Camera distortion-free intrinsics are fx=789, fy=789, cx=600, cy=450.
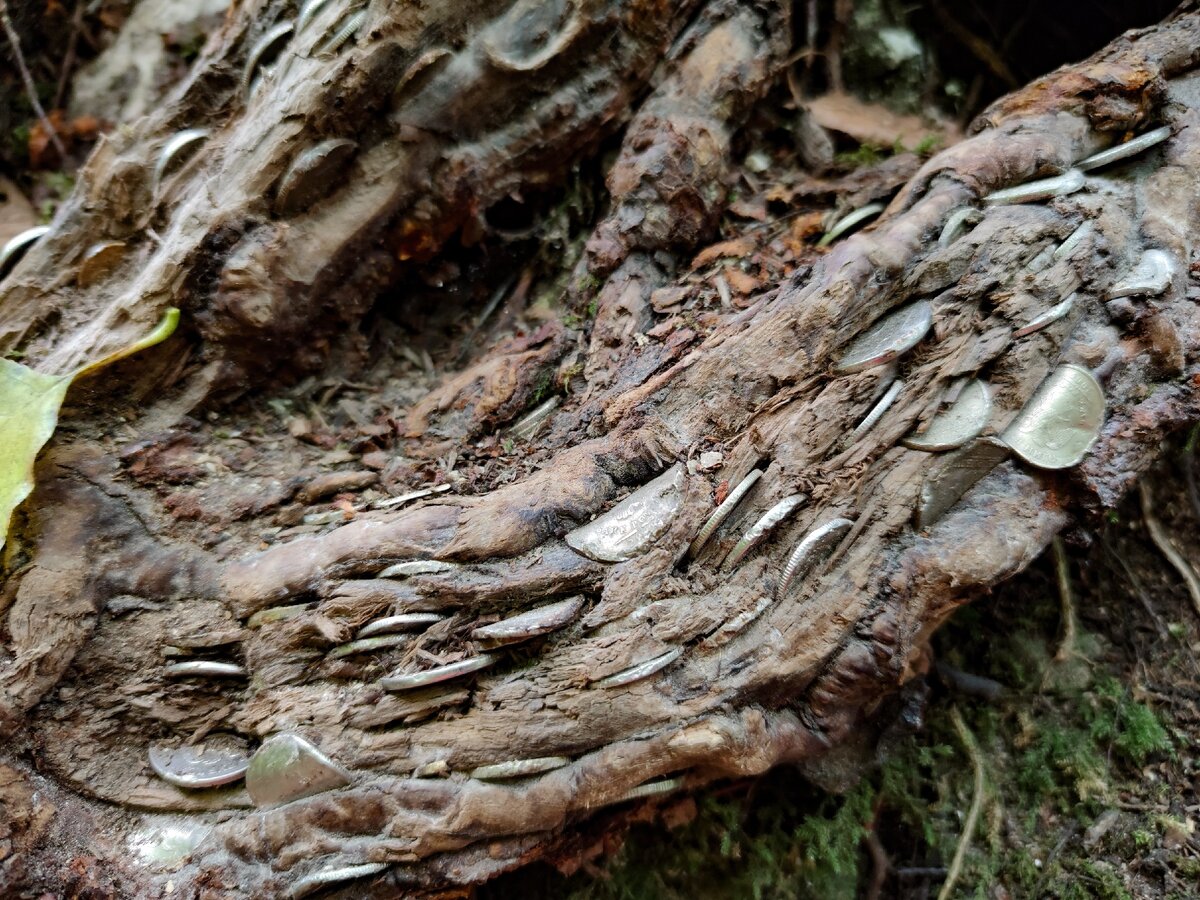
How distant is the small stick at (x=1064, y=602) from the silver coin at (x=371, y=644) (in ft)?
6.59

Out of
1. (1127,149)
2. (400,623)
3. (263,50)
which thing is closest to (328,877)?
(400,623)

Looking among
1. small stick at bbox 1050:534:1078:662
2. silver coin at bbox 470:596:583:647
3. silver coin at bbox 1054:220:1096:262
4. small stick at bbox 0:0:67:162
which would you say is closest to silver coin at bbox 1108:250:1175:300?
silver coin at bbox 1054:220:1096:262

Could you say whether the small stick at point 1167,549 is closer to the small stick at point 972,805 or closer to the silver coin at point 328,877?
the small stick at point 972,805

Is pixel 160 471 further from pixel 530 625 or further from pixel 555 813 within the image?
pixel 555 813

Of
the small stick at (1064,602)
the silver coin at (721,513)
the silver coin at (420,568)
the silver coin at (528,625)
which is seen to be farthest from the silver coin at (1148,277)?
the silver coin at (420,568)

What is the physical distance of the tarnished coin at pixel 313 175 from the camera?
2254 mm

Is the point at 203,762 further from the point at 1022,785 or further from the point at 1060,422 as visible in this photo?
the point at 1022,785

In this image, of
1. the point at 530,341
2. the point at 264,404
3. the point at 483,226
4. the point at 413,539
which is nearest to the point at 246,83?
the point at 483,226

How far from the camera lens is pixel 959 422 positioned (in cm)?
195

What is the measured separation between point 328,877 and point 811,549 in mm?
1309

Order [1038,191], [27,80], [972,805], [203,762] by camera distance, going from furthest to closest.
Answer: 1. [27,80]
2. [972,805]
3. [1038,191]
4. [203,762]

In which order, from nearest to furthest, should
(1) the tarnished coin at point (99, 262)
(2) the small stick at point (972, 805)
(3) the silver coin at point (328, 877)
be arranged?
(3) the silver coin at point (328, 877), (2) the small stick at point (972, 805), (1) the tarnished coin at point (99, 262)

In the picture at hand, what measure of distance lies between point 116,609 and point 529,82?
188cm

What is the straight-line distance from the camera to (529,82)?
2.45m
